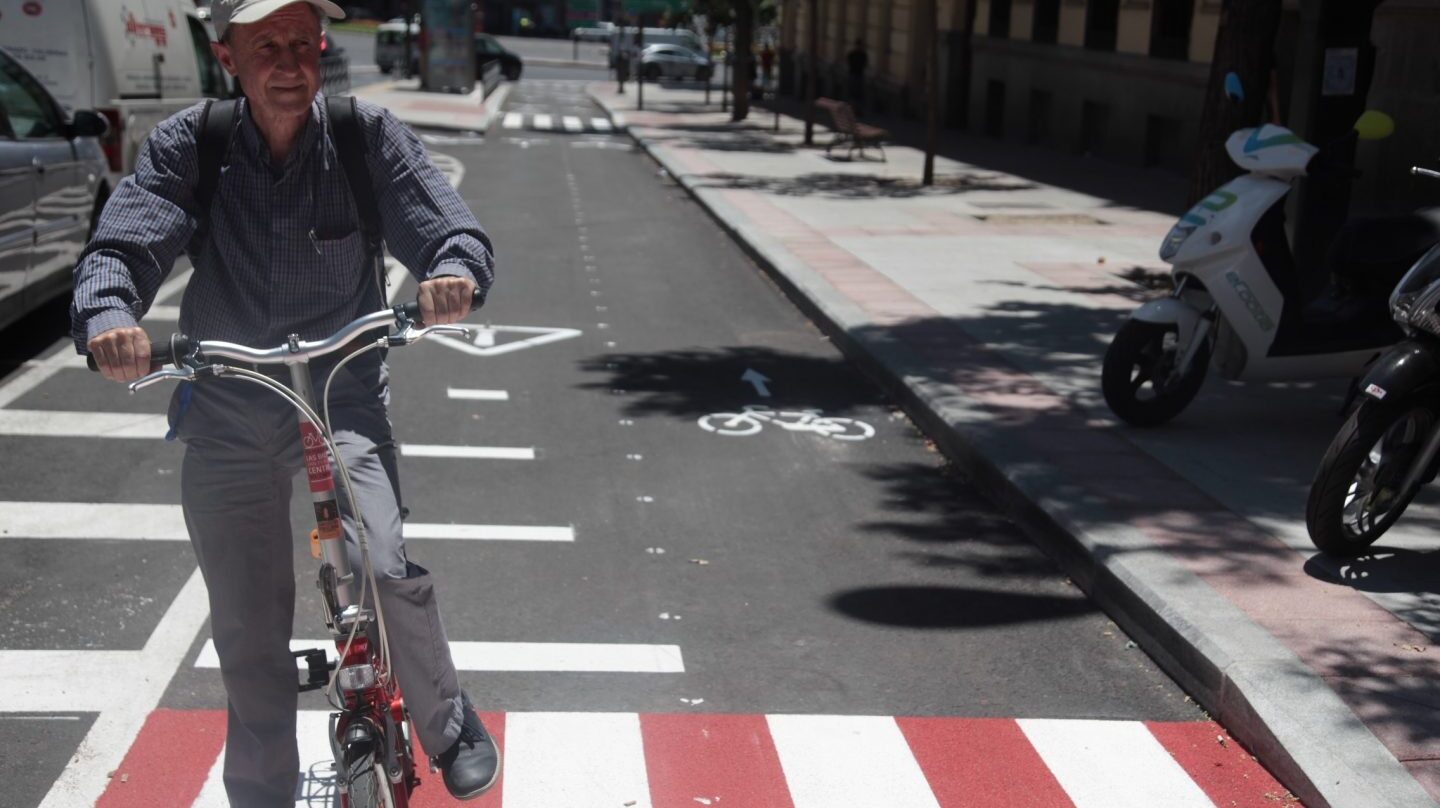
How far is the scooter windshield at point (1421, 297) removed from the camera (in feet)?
18.6

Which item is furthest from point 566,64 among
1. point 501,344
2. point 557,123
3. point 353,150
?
point 353,150

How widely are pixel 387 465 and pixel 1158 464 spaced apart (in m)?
4.55

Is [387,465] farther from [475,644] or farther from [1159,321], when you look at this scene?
[1159,321]

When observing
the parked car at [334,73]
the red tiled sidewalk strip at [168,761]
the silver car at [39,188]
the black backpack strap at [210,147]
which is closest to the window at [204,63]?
the silver car at [39,188]

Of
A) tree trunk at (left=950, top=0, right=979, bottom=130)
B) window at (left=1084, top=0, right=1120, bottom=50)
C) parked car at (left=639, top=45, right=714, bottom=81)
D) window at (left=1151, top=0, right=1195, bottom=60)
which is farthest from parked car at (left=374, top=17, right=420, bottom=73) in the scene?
window at (left=1151, top=0, right=1195, bottom=60)

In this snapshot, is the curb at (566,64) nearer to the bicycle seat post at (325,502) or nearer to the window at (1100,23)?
the window at (1100,23)

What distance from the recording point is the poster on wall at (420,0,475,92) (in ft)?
140

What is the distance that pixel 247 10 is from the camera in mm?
3213

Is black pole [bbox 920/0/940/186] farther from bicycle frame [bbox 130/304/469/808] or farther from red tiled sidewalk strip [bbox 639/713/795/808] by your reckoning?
bicycle frame [bbox 130/304/469/808]

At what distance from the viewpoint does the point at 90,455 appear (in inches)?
291

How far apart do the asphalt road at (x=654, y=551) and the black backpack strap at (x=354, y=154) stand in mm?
1772

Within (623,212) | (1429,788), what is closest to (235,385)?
(1429,788)

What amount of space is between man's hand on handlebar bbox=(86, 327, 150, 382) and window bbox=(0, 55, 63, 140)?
287 inches

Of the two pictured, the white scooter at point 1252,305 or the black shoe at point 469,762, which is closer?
the black shoe at point 469,762
